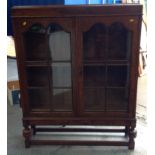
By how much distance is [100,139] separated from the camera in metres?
2.12

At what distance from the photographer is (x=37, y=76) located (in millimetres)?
1903

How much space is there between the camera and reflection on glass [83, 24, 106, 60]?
175 cm

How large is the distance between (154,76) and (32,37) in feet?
2.80

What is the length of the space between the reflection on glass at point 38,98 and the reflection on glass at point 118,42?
1.80 feet

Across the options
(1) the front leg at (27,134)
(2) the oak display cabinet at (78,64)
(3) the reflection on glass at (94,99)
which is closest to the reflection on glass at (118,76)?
(2) the oak display cabinet at (78,64)

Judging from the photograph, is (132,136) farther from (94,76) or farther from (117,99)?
(94,76)

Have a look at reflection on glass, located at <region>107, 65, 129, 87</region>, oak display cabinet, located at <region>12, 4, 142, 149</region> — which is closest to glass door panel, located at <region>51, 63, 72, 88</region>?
oak display cabinet, located at <region>12, 4, 142, 149</region>

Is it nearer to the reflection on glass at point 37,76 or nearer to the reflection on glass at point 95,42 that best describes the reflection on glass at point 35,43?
the reflection on glass at point 37,76

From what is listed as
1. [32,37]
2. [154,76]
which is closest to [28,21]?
[32,37]

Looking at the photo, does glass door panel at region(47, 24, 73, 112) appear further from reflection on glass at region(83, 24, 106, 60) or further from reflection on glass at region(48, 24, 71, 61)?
reflection on glass at region(83, 24, 106, 60)

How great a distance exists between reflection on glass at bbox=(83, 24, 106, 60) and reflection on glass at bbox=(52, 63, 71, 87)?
159mm

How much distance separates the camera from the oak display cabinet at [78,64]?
169 cm

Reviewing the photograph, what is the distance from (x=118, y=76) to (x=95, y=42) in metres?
0.30
